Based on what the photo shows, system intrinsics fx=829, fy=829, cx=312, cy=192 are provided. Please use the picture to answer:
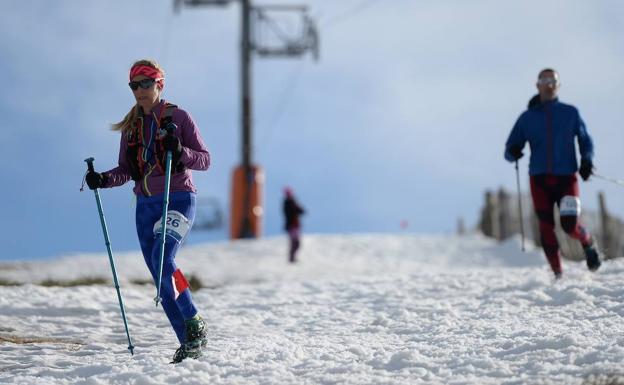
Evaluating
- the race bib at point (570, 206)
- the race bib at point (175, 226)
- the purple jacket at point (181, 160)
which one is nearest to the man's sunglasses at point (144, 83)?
the purple jacket at point (181, 160)

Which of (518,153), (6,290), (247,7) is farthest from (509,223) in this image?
(6,290)

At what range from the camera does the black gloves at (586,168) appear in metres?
8.09

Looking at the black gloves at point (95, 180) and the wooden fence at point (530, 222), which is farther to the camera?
the wooden fence at point (530, 222)

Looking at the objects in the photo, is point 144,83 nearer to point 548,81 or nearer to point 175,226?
point 175,226

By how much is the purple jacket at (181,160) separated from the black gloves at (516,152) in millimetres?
4017

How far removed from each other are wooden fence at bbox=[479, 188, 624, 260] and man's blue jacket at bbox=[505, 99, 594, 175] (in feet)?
33.6

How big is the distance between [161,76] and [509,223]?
17.0m

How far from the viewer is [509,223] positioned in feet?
70.0

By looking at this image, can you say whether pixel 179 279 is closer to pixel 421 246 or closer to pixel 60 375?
pixel 60 375

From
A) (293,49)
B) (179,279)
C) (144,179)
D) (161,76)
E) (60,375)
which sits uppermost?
(293,49)

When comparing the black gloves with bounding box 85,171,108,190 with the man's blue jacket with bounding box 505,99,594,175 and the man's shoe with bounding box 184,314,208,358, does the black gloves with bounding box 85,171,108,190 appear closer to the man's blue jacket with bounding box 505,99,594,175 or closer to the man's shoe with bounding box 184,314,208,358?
the man's shoe with bounding box 184,314,208,358

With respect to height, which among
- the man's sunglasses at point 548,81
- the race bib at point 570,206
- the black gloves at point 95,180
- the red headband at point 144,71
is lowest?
the race bib at point 570,206

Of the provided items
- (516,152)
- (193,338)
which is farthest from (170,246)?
(516,152)

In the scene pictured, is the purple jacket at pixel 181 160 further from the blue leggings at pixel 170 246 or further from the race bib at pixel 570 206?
the race bib at pixel 570 206
